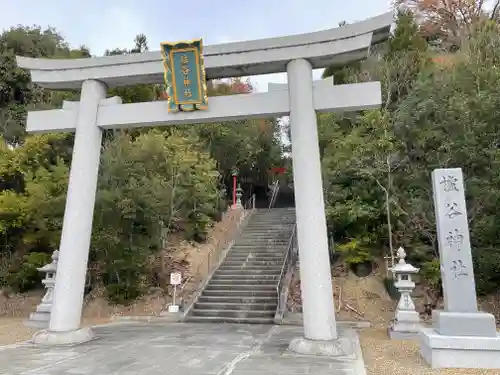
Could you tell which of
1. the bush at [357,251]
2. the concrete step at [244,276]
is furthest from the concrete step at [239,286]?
the bush at [357,251]

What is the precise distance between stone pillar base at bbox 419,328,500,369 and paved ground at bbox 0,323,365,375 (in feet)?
3.60

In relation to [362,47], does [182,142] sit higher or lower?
higher

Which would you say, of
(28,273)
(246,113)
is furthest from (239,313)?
(28,273)

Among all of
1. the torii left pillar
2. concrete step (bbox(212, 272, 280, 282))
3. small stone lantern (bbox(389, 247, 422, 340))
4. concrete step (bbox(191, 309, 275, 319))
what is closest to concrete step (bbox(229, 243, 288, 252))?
concrete step (bbox(212, 272, 280, 282))

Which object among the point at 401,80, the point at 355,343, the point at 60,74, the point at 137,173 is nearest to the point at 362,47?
the point at 355,343

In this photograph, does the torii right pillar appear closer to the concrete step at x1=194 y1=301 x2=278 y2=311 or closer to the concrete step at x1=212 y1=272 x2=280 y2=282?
the concrete step at x1=194 y1=301 x2=278 y2=311

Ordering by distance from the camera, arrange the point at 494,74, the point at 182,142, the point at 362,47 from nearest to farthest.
→ the point at 362,47
the point at 494,74
the point at 182,142

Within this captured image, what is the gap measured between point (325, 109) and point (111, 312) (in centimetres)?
848

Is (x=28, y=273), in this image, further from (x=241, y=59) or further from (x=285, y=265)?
(x=241, y=59)

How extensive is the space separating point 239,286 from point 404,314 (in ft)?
15.6

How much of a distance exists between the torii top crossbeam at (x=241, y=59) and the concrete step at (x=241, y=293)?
6.17 metres

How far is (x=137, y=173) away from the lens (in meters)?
11.7

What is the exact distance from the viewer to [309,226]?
6.28m

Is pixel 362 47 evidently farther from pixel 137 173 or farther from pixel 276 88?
pixel 137 173
